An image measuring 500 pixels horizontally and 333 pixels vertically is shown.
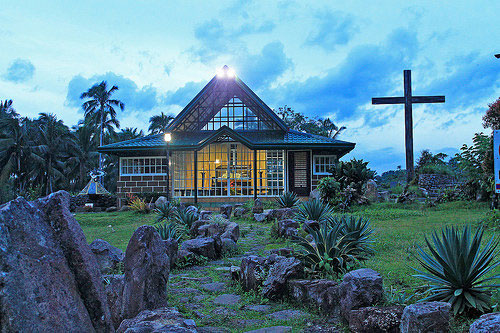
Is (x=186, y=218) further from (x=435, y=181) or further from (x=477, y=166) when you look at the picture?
(x=435, y=181)

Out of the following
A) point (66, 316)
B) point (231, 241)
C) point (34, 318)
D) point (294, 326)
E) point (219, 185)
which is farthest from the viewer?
point (219, 185)

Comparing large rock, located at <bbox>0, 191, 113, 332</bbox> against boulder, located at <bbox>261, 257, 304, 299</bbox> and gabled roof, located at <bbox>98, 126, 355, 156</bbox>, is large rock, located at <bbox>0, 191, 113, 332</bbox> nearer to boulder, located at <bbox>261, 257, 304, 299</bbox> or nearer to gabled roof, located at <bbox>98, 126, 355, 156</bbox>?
boulder, located at <bbox>261, 257, 304, 299</bbox>

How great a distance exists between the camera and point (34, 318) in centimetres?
199

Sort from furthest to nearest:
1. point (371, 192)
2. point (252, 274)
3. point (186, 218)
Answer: point (371, 192)
point (186, 218)
point (252, 274)

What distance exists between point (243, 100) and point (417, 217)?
43.3ft

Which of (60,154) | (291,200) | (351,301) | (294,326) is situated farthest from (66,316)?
(60,154)

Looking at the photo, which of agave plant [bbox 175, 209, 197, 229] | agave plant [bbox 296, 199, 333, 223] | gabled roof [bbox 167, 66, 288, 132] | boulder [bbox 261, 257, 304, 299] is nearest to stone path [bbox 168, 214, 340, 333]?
boulder [bbox 261, 257, 304, 299]

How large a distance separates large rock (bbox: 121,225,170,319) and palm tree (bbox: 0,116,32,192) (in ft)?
117

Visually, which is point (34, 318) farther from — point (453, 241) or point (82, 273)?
point (453, 241)

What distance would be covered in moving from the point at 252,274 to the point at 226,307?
2.03ft

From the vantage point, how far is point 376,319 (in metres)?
3.18

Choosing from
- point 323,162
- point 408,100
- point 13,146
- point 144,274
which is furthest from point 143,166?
point 13,146

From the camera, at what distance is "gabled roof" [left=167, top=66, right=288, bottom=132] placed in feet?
71.4

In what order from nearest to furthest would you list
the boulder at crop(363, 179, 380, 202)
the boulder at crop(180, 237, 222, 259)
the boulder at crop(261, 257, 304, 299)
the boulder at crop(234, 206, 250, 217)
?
the boulder at crop(261, 257, 304, 299)
the boulder at crop(180, 237, 222, 259)
the boulder at crop(234, 206, 250, 217)
the boulder at crop(363, 179, 380, 202)
